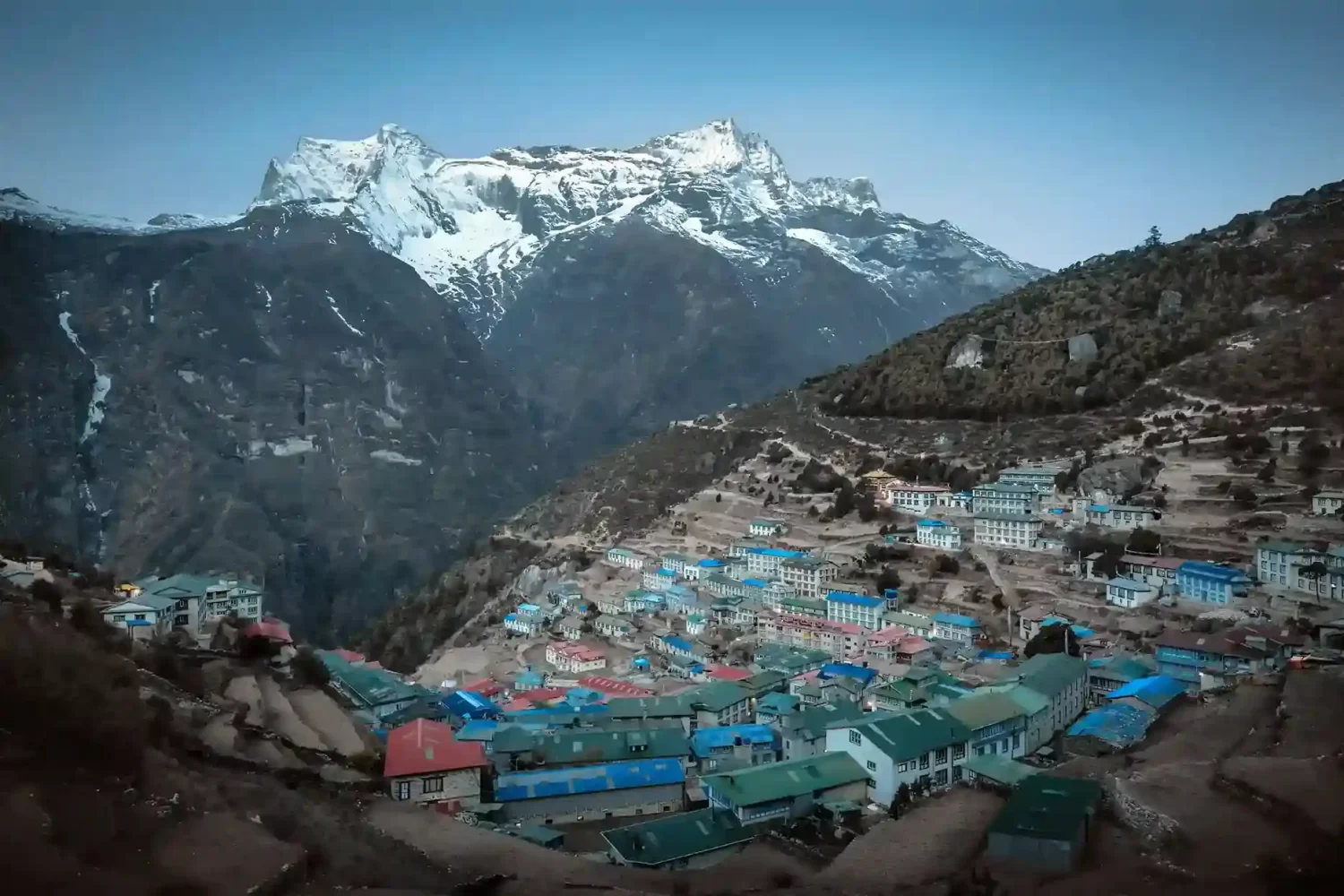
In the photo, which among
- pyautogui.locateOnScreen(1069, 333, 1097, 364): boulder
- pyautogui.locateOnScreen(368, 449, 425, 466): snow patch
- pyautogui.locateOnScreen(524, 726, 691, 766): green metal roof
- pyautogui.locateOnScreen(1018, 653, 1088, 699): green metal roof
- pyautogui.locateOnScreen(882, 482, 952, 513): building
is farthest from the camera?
pyautogui.locateOnScreen(368, 449, 425, 466): snow patch

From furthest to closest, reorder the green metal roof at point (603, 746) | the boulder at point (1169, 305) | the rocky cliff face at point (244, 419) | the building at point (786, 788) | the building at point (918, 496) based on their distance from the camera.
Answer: the rocky cliff face at point (244, 419)
the boulder at point (1169, 305)
the building at point (918, 496)
the green metal roof at point (603, 746)
the building at point (786, 788)

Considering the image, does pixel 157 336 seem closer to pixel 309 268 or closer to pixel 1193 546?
pixel 309 268

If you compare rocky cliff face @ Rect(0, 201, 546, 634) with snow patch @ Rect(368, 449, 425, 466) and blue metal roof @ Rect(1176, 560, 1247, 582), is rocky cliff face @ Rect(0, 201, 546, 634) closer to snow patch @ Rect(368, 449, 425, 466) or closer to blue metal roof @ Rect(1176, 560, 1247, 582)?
snow patch @ Rect(368, 449, 425, 466)

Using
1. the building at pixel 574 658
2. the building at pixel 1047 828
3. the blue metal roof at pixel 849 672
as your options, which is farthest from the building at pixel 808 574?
the building at pixel 1047 828

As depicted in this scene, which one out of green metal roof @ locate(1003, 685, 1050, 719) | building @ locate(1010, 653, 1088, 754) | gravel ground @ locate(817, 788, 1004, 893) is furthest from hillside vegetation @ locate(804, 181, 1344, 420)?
gravel ground @ locate(817, 788, 1004, 893)

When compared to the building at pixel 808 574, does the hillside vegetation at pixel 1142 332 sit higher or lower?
higher

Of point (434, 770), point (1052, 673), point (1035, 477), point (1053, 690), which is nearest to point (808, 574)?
point (1035, 477)

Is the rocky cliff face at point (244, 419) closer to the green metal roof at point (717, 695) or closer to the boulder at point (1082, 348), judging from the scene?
the green metal roof at point (717, 695)
